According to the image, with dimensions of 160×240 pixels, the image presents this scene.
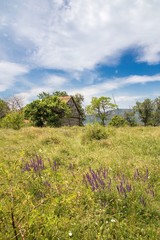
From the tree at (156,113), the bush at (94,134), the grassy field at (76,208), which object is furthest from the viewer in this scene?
the tree at (156,113)

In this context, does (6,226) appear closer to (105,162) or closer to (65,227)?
(65,227)

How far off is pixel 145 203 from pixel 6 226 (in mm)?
2543

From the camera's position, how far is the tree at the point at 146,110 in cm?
5775

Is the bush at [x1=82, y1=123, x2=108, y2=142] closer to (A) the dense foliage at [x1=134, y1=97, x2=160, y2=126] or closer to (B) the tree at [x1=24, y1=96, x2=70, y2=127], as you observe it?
(B) the tree at [x1=24, y1=96, x2=70, y2=127]

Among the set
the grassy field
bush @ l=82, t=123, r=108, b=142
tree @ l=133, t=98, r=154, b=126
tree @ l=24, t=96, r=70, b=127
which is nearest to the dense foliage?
Answer: tree @ l=133, t=98, r=154, b=126

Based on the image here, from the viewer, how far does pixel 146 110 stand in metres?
58.1

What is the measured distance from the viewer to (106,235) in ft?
10.2

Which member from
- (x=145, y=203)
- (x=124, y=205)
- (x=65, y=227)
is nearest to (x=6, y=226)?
(x=65, y=227)

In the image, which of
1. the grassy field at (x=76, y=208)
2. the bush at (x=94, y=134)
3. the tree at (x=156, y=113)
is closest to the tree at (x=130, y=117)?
the tree at (x=156, y=113)

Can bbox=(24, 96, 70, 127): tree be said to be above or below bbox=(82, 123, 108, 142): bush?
above

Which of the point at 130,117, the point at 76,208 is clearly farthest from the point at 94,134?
the point at 130,117

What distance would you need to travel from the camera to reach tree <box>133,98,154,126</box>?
57.8m

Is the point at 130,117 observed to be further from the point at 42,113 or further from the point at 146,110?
the point at 42,113

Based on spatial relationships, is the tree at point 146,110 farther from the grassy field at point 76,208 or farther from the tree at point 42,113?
the grassy field at point 76,208
